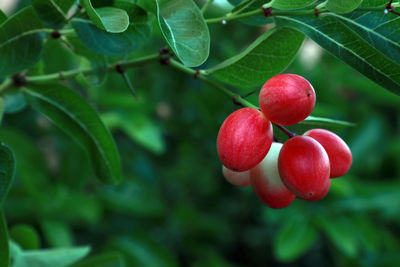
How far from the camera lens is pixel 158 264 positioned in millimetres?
1711

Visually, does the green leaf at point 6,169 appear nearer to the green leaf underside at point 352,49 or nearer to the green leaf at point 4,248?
the green leaf at point 4,248

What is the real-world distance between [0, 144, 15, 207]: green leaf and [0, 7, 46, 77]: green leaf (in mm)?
110

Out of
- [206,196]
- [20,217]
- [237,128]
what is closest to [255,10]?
[237,128]

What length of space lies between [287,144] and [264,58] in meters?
0.12

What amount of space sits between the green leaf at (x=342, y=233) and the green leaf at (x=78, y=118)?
1.02 meters

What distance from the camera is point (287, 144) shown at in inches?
25.3

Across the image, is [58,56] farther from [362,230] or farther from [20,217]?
[362,230]

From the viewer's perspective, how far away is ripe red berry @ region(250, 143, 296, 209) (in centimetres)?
67

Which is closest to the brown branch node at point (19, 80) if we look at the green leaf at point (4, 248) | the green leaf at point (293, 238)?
the green leaf at point (4, 248)

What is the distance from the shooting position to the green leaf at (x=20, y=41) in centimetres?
69

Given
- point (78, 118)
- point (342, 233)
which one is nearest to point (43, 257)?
point (78, 118)

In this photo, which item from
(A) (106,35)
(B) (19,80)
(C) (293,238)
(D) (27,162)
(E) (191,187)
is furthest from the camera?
(E) (191,187)

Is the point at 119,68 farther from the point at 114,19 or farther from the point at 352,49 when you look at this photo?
the point at 352,49

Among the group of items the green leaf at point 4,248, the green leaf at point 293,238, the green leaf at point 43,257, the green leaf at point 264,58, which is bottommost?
the green leaf at point 293,238
